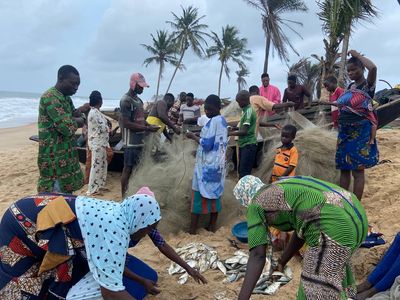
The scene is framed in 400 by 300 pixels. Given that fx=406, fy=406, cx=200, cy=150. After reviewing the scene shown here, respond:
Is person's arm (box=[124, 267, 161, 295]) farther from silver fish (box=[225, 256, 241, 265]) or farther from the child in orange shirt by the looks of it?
the child in orange shirt

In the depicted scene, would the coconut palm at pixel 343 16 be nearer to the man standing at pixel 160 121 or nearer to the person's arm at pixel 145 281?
the man standing at pixel 160 121

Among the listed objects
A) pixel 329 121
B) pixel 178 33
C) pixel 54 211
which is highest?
pixel 178 33

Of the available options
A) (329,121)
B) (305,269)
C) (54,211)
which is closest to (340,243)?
(305,269)

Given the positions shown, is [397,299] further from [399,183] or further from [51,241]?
[399,183]

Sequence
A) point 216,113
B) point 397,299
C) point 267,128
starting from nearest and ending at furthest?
point 397,299, point 216,113, point 267,128

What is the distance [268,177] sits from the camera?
5.55 m

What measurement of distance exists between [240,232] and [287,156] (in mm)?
1110

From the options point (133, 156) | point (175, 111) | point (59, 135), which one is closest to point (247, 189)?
point (59, 135)

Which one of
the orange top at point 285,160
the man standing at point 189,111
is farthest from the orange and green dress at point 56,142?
the man standing at point 189,111

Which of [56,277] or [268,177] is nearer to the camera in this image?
[56,277]

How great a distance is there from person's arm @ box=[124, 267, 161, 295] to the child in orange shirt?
2.17 metres

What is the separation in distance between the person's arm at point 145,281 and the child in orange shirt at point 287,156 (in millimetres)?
2170

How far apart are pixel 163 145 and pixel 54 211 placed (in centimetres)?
353

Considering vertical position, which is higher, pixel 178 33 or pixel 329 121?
pixel 178 33
